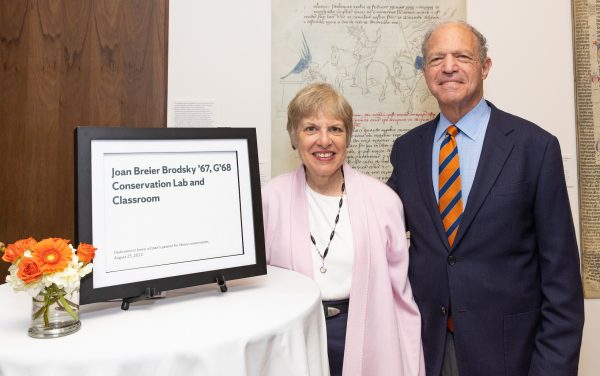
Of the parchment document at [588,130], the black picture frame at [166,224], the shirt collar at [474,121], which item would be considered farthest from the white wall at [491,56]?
the black picture frame at [166,224]

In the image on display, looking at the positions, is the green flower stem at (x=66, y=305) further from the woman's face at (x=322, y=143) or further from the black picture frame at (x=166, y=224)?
the woman's face at (x=322, y=143)

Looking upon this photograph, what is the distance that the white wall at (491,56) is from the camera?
89.8 inches

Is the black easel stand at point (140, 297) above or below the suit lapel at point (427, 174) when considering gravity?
below

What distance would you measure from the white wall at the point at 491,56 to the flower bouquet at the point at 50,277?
4.68 ft

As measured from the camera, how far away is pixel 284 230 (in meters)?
1.62

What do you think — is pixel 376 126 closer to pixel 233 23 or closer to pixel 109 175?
pixel 233 23

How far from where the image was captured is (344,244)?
162 cm

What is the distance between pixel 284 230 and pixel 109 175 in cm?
70

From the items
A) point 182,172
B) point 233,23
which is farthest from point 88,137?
point 233,23

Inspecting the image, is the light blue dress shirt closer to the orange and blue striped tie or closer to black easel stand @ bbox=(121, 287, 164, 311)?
the orange and blue striped tie

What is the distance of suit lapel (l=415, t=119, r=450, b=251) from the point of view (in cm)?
155

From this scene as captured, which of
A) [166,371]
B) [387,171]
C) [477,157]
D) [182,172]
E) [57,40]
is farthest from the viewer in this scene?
[387,171]

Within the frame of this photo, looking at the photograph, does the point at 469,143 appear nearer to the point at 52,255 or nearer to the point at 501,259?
the point at 501,259

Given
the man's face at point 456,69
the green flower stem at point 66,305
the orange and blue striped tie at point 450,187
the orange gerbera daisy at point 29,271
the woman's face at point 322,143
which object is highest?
the man's face at point 456,69
